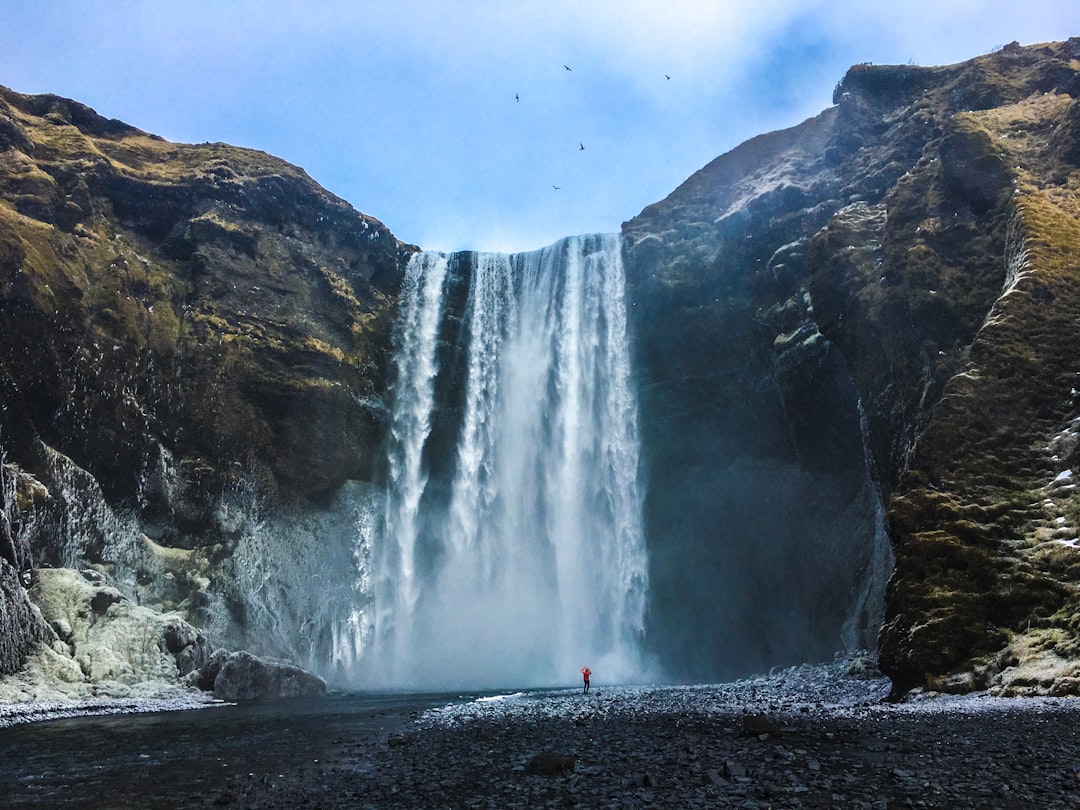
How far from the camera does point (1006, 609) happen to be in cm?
1988

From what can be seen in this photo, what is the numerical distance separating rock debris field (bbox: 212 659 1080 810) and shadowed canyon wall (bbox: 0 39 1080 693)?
795 centimetres

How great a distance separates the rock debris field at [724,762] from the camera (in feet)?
32.9

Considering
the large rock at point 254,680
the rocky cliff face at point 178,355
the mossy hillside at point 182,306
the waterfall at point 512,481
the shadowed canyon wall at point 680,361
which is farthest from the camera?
the waterfall at point 512,481

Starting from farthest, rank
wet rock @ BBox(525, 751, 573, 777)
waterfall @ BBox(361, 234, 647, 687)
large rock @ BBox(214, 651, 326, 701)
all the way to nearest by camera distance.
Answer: waterfall @ BBox(361, 234, 647, 687) → large rock @ BBox(214, 651, 326, 701) → wet rock @ BBox(525, 751, 573, 777)

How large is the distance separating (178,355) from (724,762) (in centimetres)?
4704

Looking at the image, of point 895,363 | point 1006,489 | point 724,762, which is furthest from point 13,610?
point 895,363

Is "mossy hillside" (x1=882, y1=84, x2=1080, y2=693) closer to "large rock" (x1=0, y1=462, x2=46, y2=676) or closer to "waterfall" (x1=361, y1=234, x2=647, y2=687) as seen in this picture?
"waterfall" (x1=361, y1=234, x2=647, y2=687)

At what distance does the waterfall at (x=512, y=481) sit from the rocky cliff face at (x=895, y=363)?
142 inches

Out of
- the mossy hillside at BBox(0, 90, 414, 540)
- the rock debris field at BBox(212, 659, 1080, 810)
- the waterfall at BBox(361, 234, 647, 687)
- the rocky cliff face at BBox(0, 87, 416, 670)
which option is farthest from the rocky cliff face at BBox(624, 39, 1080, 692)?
the rocky cliff face at BBox(0, 87, 416, 670)

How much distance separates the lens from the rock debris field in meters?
10.0

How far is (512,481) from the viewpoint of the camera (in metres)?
55.9

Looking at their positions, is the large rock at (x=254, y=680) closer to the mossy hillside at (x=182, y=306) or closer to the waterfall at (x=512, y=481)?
the waterfall at (x=512, y=481)

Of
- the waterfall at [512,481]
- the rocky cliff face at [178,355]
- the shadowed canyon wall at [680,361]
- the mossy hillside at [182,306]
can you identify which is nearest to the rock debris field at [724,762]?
Answer: the shadowed canyon wall at [680,361]

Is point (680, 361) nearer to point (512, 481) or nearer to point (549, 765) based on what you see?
point (512, 481)
